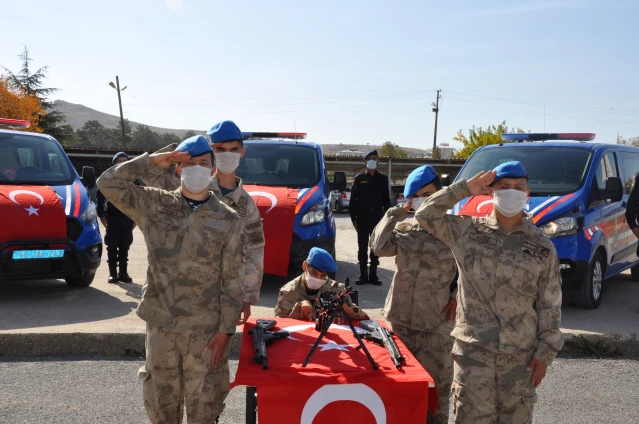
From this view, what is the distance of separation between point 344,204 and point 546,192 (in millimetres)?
18583

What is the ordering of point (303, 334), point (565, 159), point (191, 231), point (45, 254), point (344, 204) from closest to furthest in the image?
1. point (191, 231)
2. point (303, 334)
3. point (45, 254)
4. point (565, 159)
5. point (344, 204)

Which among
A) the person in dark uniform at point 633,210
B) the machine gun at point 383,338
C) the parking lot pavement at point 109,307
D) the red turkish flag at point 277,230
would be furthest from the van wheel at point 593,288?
the machine gun at point 383,338

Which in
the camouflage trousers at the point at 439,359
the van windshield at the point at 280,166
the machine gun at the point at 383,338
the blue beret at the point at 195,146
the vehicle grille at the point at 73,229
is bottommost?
the camouflage trousers at the point at 439,359

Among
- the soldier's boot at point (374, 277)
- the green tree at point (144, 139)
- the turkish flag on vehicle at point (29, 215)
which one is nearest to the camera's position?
the turkish flag on vehicle at point (29, 215)

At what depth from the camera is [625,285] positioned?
A: 30.6 ft

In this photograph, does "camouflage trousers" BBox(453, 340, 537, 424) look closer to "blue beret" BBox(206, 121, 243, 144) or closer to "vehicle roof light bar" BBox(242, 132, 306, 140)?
"blue beret" BBox(206, 121, 243, 144)

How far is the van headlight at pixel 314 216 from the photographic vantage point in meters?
7.66

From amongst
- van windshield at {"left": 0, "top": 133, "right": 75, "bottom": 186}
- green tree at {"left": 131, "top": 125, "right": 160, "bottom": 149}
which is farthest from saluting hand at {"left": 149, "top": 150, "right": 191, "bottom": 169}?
green tree at {"left": 131, "top": 125, "right": 160, "bottom": 149}

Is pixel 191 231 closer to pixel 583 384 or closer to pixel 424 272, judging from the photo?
pixel 424 272

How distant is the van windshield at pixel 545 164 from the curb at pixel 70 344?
13.2 feet

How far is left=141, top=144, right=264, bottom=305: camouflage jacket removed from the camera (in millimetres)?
3410

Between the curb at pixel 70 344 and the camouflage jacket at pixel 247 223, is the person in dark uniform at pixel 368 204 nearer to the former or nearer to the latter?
the curb at pixel 70 344

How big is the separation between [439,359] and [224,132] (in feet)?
6.32

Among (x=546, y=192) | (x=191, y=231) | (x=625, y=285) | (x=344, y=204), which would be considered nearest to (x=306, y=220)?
(x=546, y=192)
